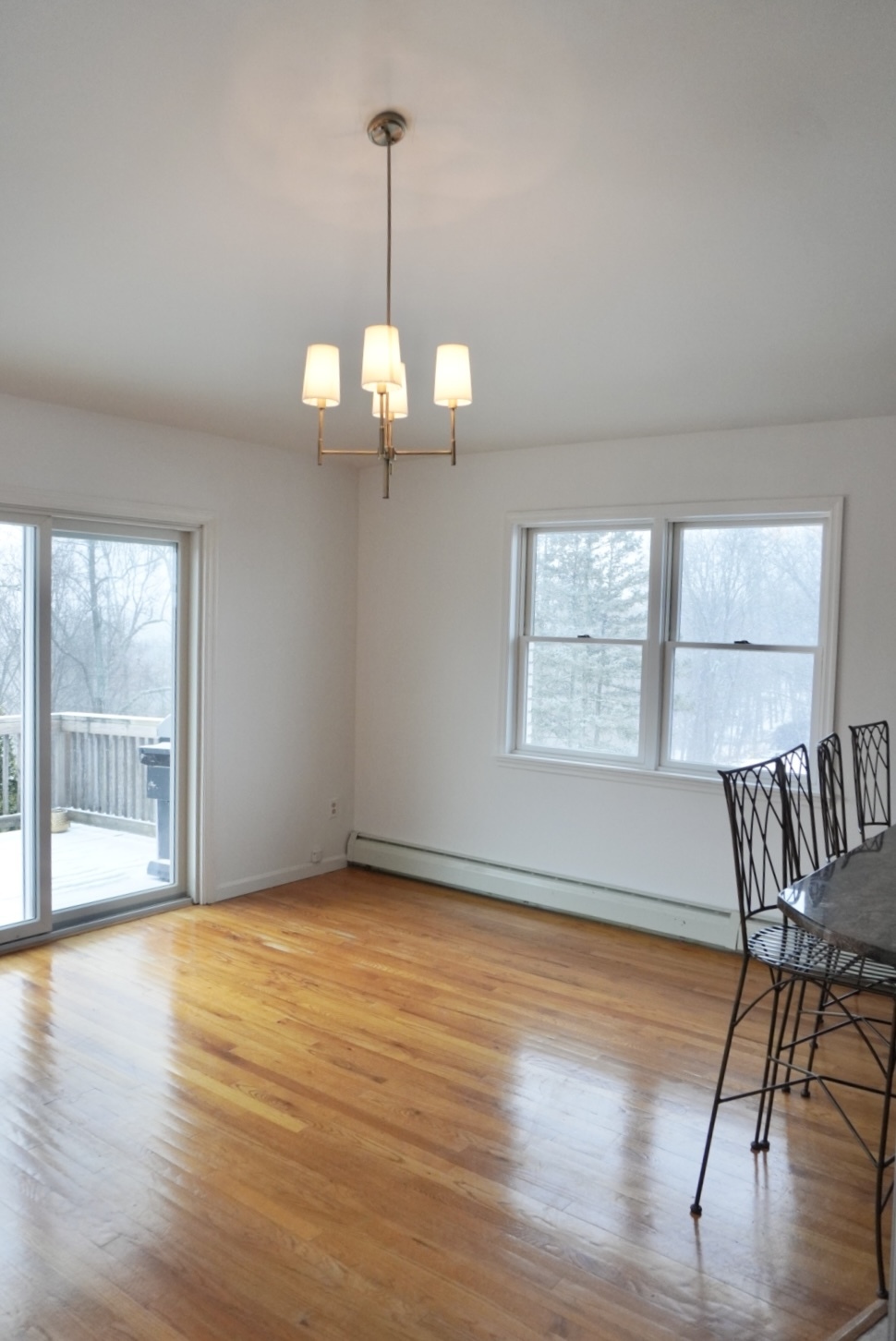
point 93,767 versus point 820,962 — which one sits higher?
point 93,767

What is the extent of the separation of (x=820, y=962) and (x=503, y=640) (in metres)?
3.01

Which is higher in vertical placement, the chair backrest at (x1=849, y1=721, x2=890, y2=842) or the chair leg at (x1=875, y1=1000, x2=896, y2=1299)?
the chair backrest at (x1=849, y1=721, x2=890, y2=842)

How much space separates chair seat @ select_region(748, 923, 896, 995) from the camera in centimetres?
240

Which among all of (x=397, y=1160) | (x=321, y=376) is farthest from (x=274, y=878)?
(x=321, y=376)

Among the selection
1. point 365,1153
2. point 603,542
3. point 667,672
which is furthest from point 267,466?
point 365,1153

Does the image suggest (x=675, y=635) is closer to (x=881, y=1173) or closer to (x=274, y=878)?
(x=274, y=878)

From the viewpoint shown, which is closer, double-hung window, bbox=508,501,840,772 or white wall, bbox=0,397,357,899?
double-hung window, bbox=508,501,840,772

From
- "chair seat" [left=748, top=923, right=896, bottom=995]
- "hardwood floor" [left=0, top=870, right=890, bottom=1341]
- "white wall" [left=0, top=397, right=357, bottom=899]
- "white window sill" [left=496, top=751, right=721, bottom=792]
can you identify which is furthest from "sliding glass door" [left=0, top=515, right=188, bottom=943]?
"chair seat" [left=748, top=923, right=896, bottom=995]

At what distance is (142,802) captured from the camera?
4918 mm

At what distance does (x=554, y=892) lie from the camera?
5.03 meters

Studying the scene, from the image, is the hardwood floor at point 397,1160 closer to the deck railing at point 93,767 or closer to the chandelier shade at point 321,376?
the deck railing at point 93,767

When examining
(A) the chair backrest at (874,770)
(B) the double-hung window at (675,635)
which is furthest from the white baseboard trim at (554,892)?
(A) the chair backrest at (874,770)

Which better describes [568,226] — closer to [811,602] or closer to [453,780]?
[811,602]

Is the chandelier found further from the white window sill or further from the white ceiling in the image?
the white window sill
